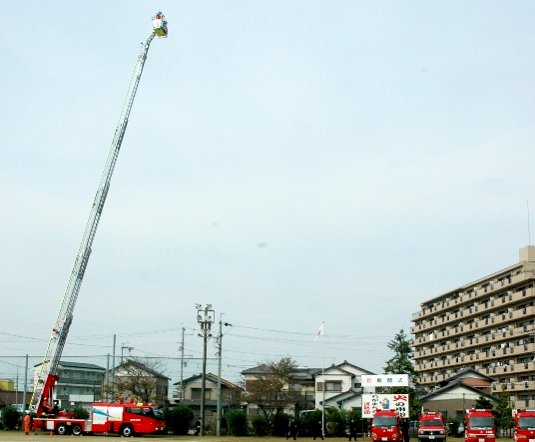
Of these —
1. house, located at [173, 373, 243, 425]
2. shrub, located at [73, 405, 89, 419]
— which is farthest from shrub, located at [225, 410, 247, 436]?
house, located at [173, 373, 243, 425]

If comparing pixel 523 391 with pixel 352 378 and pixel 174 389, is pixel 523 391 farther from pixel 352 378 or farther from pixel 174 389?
pixel 174 389

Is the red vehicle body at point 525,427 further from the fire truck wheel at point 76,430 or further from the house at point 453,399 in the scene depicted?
the house at point 453,399

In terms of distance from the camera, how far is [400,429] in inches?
1912

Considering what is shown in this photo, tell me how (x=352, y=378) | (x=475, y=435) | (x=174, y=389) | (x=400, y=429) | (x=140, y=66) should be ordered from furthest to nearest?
(x=352, y=378) → (x=174, y=389) → (x=140, y=66) → (x=400, y=429) → (x=475, y=435)

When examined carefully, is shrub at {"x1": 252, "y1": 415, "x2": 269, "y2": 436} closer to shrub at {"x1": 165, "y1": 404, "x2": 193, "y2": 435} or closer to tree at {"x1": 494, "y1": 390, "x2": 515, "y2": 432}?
shrub at {"x1": 165, "y1": 404, "x2": 193, "y2": 435}

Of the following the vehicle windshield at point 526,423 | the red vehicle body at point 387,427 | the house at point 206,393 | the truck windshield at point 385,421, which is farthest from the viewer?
the house at point 206,393

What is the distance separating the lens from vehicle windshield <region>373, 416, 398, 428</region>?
47.9 metres

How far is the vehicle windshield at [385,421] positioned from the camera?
157ft

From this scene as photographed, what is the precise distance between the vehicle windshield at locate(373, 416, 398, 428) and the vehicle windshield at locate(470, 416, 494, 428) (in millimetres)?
4885

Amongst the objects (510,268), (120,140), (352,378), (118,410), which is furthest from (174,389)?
(120,140)

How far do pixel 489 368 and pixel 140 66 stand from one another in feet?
202

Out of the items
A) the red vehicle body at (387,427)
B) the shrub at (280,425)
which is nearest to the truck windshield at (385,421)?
the red vehicle body at (387,427)

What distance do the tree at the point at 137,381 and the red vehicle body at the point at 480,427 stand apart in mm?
44064

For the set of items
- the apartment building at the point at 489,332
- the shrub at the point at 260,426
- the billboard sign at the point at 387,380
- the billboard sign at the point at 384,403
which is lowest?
the shrub at the point at 260,426
